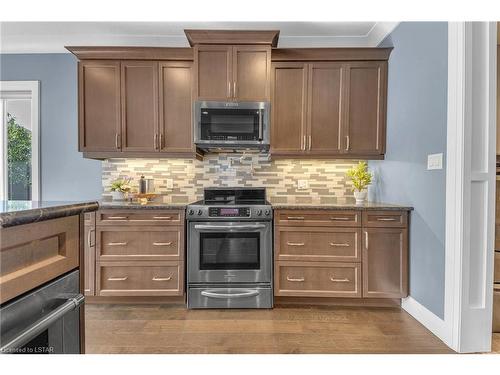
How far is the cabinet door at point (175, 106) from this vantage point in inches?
115

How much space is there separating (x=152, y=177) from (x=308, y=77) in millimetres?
1940

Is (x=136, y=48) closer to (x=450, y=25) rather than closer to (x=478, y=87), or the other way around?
(x=450, y=25)

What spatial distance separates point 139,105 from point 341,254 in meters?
2.36

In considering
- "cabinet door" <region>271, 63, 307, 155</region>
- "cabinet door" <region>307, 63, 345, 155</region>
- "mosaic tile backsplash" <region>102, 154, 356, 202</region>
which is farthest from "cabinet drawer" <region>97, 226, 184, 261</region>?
"cabinet door" <region>307, 63, 345, 155</region>

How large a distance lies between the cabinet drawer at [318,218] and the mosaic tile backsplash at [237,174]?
0.70 meters

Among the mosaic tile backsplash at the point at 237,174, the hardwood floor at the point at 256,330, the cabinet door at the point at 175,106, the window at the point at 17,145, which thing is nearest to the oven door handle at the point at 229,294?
the hardwood floor at the point at 256,330

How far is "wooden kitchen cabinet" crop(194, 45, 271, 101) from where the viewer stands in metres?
2.78

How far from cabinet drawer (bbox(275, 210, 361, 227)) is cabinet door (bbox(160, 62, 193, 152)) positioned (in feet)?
3.76

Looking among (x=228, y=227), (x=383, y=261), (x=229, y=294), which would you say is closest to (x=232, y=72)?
(x=228, y=227)

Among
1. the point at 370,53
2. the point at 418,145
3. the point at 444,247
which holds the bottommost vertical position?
the point at 444,247

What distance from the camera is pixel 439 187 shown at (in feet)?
6.89

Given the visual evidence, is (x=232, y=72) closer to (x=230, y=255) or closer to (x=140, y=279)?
(x=230, y=255)

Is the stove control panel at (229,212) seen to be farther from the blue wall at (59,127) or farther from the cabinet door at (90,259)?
the blue wall at (59,127)
